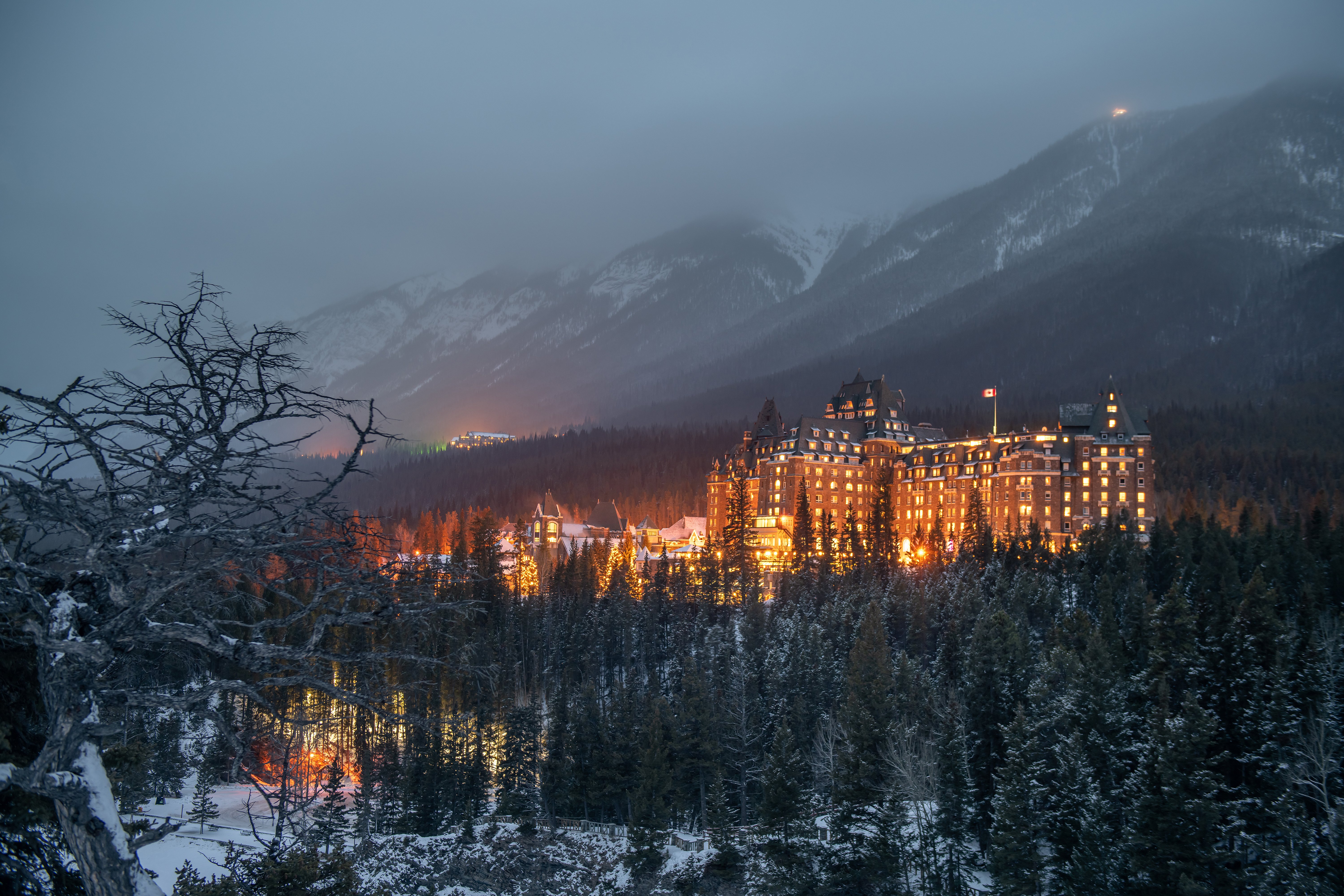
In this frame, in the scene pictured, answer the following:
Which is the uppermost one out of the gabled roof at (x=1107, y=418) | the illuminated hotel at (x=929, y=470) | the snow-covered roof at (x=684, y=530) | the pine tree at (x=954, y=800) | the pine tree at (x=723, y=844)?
the gabled roof at (x=1107, y=418)

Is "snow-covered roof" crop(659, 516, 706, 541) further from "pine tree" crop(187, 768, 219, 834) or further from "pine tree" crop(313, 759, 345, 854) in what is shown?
"pine tree" crop(313, 759, 345, 854)

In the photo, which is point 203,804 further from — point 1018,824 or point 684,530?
point 684,530

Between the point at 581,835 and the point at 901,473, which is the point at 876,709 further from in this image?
the point at 901,473

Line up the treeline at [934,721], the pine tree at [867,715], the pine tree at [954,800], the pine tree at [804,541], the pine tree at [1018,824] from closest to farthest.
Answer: the pine tree at [1018,824] < the treeline at [934,721] < the pine tree at [954,800] < the pine tree at [867,715] < the pine tree at [804,541]

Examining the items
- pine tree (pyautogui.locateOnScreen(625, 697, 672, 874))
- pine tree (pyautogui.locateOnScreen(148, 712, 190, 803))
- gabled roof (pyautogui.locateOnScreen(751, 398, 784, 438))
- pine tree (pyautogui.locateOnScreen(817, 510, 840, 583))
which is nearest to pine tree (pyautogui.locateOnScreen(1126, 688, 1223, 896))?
pine tree (pyautogui.locateOnScreen(625, 697, 672, 874))

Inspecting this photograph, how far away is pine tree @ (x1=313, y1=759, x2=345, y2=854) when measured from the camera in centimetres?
6281

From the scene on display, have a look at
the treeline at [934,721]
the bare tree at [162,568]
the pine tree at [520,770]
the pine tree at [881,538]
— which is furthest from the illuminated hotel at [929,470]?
the bare tree at [162,568]

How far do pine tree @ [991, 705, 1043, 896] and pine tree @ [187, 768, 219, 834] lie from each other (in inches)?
1809

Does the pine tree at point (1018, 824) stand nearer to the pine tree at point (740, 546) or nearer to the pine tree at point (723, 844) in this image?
the pine tree at point (723, 844)

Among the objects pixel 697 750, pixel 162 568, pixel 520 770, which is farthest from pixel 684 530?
pixel 162 568

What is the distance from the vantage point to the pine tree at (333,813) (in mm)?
62812

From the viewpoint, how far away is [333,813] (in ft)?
221

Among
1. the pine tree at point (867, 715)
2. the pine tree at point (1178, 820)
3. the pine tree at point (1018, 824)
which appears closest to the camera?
the pine tree at point (1178, 820)

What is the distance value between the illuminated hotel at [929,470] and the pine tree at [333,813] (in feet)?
271
